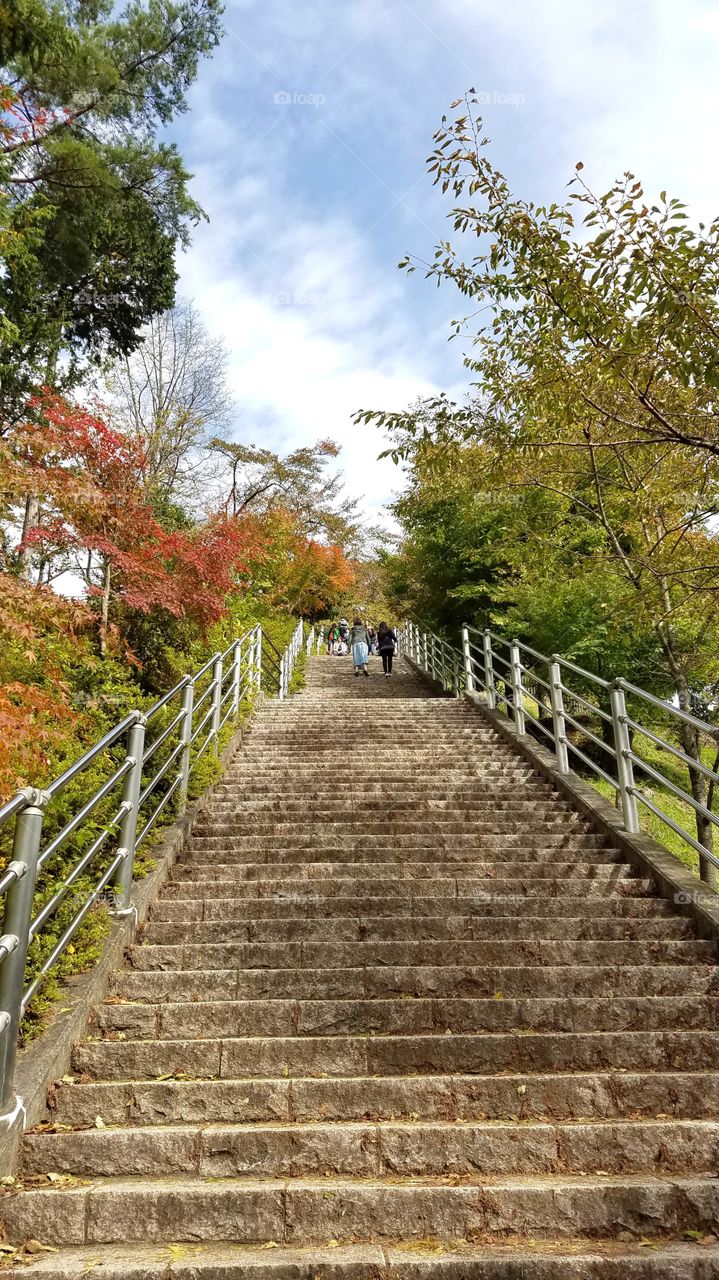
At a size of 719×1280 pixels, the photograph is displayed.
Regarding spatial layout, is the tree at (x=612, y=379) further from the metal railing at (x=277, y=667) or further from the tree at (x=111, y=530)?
the metal railing at (x=277, y=667)

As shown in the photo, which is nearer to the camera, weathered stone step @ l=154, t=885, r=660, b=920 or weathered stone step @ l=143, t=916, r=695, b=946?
weathered stone step @ l=143, t=916, r=695, b=946

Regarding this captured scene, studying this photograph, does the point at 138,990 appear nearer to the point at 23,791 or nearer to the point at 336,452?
the point at 23,791

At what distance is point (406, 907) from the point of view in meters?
4.29

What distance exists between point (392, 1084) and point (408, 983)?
74cm

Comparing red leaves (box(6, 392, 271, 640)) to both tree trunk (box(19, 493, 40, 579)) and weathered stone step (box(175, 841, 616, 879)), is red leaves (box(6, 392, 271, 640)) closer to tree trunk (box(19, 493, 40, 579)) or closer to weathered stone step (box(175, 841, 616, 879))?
tree trunk (box(19, 493, 40, 579))

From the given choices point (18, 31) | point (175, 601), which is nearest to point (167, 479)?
point (18, 31)

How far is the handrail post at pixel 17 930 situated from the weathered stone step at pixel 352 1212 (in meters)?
0.41

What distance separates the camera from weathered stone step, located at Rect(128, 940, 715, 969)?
3785 millimetres

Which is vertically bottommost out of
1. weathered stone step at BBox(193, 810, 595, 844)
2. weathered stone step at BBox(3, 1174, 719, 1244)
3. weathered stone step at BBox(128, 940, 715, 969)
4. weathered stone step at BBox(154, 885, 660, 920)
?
weathered stone step at BBox(3, 1174, 719, 1244)

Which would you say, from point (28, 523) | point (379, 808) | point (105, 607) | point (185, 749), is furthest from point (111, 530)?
point (379, 808)

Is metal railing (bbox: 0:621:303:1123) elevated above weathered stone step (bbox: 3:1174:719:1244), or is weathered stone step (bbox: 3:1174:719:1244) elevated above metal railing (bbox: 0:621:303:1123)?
metal railing (bbox: 0:621:303:1123)

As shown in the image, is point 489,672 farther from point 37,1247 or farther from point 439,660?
point 37,1247

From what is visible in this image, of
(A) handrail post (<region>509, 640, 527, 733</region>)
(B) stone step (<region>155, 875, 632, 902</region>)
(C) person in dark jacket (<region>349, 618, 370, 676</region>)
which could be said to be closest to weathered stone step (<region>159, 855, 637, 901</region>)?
(B) stone step (<region>155, 875, 632, 902</region>)

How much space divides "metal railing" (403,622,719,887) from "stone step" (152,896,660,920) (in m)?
0.65
